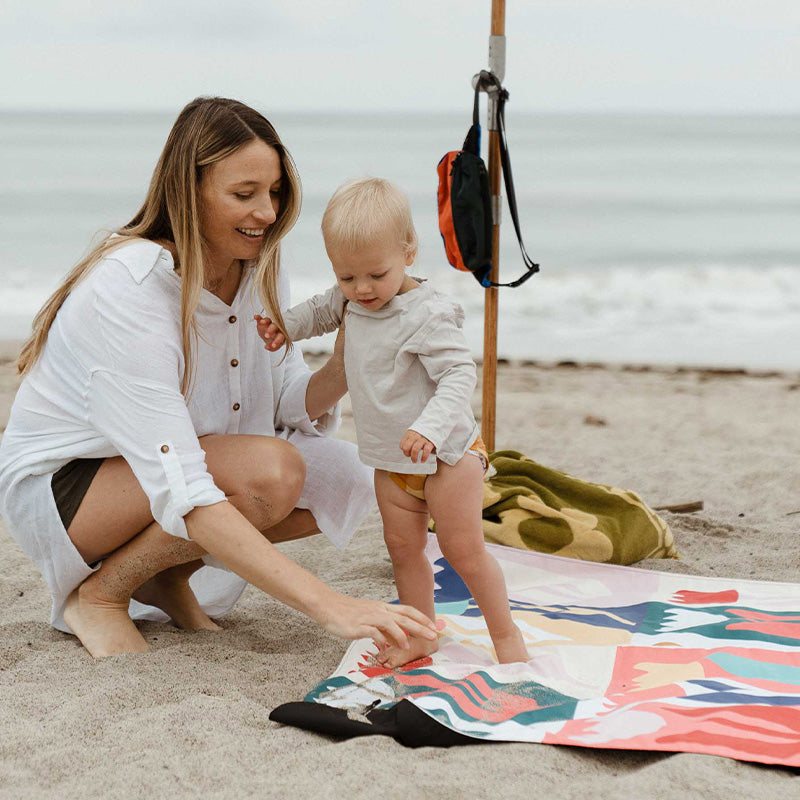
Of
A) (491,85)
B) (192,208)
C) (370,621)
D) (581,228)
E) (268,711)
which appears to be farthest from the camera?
(581,228)

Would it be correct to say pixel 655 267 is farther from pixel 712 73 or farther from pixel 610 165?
pixel 712 73

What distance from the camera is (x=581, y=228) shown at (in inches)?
637

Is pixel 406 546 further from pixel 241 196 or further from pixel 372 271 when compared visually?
pixel 241 196

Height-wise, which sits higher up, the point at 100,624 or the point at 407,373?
the point at 407,373

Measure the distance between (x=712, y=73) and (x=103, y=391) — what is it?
2891 centimetres

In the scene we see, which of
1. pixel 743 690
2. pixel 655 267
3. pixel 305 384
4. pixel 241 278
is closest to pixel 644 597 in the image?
pixel 743 690

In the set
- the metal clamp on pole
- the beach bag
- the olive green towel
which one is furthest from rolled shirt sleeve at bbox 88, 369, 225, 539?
the metal clamp on pole

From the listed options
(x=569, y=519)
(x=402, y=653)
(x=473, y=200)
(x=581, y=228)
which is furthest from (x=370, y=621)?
(x=581, y=228)

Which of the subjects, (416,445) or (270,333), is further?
(270,333)

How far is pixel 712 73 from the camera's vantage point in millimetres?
27828

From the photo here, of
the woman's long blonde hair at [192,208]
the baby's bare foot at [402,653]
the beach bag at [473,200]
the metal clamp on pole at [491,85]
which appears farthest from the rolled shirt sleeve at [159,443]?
the metal clamp on pole at [491,85]

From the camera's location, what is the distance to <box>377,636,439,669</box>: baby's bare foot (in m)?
2.26

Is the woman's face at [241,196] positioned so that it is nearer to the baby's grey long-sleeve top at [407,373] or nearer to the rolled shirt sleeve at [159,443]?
the baby's grey long-sleeve top at [407,373]

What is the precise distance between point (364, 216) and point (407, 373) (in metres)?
0.35
